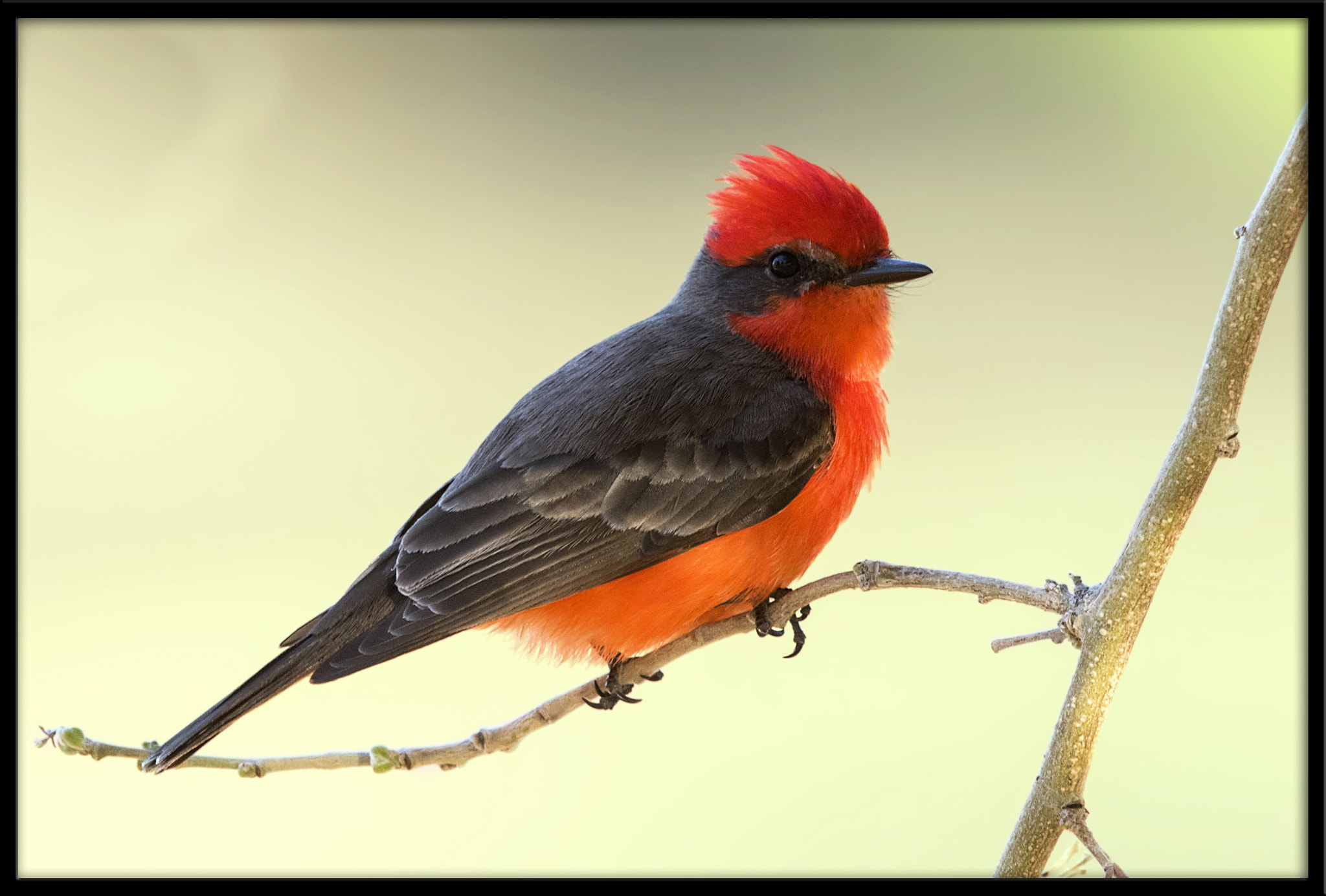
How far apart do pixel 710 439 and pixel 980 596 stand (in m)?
0.87

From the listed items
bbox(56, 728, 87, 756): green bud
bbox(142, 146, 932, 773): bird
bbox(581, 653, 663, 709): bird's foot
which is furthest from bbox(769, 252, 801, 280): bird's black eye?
bbox(56, 728, 87, 756): green bud

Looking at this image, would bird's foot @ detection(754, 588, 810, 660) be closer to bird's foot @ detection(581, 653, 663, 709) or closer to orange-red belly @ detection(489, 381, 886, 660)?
orange-red belly @ detection(489, 381, 886, 660)

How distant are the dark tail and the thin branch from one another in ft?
0.13

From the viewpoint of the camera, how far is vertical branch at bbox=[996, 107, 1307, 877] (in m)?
1.19

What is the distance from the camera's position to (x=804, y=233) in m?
2.39

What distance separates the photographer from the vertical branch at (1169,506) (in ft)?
3.92

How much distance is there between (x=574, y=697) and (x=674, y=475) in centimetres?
50

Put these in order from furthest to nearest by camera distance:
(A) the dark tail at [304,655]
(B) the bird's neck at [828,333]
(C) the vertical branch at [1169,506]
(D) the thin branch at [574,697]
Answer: (B) the bird's neck at [828,333] < (A) the dark tail at [304,655] < (D) the thin branch at [574,697] < (C) the vertical branch at [1169,506]

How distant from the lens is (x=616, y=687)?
2.32m

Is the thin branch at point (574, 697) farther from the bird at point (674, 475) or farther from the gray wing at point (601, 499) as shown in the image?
the gray wing at point (601, 499)

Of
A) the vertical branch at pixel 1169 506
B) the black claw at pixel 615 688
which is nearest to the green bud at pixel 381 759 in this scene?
the black claw at pixel 615 688

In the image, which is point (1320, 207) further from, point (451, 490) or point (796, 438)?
point (451, 490)
